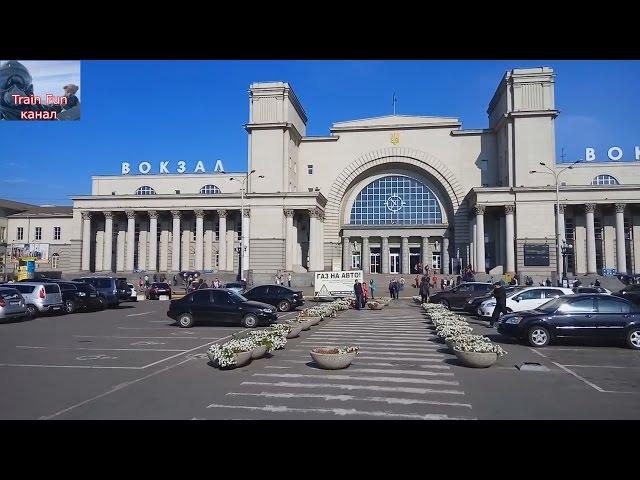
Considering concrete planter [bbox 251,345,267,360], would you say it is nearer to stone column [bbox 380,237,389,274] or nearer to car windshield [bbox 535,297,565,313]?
car windshield [bbox 535,297,565,313]

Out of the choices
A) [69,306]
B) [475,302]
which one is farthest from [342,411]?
[69,306]

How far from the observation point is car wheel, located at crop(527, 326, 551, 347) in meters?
15.6

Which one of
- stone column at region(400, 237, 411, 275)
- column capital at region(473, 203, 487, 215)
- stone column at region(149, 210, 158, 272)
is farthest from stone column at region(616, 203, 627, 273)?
stone column at region(149, 210, 158, 272)

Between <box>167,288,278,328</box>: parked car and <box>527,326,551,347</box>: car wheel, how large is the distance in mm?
9763

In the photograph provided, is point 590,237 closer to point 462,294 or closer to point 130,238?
point 462,294

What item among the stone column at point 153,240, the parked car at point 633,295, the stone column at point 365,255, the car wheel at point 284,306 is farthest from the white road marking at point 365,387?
the stone column at point 153,240

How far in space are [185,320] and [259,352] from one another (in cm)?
923

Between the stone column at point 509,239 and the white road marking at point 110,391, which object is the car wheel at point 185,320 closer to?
the white road marking at point 110,391

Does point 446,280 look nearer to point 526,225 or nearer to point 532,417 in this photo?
point 526,225

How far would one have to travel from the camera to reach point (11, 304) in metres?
22.2

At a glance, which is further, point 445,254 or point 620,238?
point 445,254

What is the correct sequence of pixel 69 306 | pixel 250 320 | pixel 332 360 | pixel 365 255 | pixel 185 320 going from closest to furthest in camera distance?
pixel 332 360 → pixel 250 320 → pixel 185 320 → pixel 69 306 → pixel 365 255

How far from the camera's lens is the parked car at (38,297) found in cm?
2464
